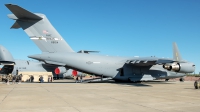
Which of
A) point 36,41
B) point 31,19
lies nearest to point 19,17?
point 31,19

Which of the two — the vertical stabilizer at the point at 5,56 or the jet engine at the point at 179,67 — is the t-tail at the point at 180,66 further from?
the vertical stabilizer at the point at 5,56

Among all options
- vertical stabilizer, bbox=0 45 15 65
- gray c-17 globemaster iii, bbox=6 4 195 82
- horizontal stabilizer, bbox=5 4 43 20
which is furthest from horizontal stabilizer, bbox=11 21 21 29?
vertical stabilizer, bbox=0 45 15 65

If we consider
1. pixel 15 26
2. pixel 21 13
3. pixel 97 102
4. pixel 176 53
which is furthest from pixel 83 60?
pixel 97 102

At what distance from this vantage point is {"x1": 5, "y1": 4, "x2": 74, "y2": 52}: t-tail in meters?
18.0

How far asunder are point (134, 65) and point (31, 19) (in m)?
11.5

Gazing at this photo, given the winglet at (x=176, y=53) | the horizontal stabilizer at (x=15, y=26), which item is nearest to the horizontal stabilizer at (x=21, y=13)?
the horizontal stabilizer at (x=15, y=26)

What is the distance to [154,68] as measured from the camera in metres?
23.8

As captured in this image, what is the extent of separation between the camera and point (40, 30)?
61.6 ft

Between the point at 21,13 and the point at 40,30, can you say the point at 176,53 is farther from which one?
the point at 21,13

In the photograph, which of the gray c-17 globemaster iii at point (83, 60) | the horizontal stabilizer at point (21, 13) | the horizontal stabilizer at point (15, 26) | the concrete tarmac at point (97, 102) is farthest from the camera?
the horizontal stabilizer at point (15, 26)

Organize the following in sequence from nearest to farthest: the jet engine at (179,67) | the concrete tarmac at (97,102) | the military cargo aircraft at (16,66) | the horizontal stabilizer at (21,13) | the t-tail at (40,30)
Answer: the concrete tarmac at (97,102)
the horizontal stabilizer at (21,13)
the t-tail at (40,30)
the jet engine at (179,67)
the military cargo aircraft at (16,66)

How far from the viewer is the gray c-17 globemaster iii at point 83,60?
59.8ft

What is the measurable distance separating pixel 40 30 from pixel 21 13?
94.7 inches

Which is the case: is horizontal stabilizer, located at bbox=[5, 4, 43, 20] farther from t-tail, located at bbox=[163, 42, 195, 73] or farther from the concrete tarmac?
t-tail, located at bbox=[163, 42, 195, 73]
